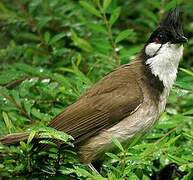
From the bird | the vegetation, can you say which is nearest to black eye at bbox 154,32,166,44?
the bird

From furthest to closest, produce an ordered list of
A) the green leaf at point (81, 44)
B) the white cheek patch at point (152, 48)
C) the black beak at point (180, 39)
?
1. the green leaf at point (81, 44)
2. the white cheek patch at point (152, 48)
3. the black beak at point (180, 39)

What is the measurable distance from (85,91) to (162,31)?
0.69 metres

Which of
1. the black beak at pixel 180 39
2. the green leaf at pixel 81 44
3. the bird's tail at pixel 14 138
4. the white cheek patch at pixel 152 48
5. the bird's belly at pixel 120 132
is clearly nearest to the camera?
the bird's tail at pixel 14 138

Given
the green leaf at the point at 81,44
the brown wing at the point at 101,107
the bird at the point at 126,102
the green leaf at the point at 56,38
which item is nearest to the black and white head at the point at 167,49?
the bird at the point at 126,102

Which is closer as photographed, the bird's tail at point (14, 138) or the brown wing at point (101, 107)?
the bird's tail at point (14, 138)

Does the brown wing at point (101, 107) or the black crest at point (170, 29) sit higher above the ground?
the black crest at point (170, 29)

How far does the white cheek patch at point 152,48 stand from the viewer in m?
4.95

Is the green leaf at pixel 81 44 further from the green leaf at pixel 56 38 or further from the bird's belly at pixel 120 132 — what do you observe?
the bird's belly at pixel 120 132

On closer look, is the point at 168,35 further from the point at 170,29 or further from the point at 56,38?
the point at 56,38

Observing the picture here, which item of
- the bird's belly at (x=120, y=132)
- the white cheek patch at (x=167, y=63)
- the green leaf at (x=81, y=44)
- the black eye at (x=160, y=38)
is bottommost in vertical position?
the bird's belly at (x=120, y=132)

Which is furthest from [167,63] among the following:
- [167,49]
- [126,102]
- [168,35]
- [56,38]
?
[56,38]

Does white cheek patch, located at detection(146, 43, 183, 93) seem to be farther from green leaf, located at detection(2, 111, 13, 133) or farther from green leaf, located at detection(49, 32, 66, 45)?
green leaf, located at detection(49, 32, 66, 45)

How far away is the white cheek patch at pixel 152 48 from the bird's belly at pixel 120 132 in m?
0.51

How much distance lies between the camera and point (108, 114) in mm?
4641
